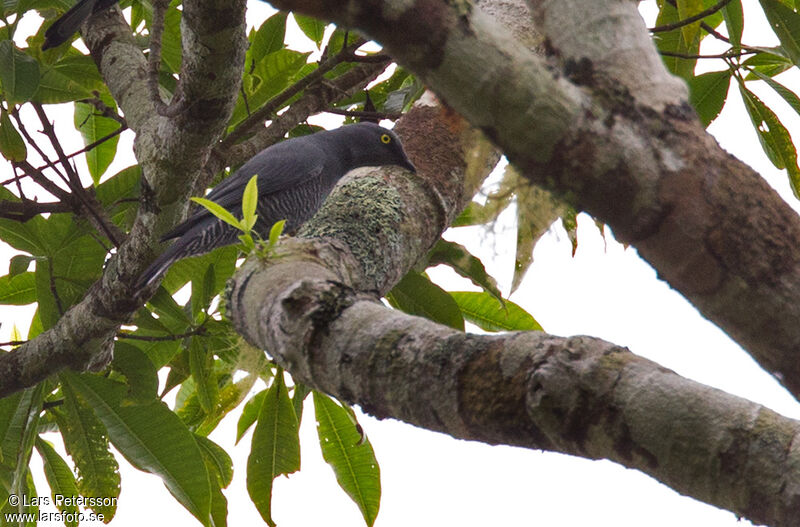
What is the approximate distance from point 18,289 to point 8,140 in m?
0.76

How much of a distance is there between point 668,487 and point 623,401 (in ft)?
0.38

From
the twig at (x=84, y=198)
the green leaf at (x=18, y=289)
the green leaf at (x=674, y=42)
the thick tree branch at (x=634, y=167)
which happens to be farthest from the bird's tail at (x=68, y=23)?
the thick tree branch at (x=634, y=167)

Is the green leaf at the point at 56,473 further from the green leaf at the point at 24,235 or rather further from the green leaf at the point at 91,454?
the green leaf at the point at 24,235

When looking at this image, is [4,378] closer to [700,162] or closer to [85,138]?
→ [85,138]

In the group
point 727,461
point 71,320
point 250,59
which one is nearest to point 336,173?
point 250,59

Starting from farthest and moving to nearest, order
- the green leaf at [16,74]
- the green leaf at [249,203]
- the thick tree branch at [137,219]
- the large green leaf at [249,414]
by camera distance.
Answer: the large green leaf at [249,414] → the green leaf at [16,74] → the thick tree branch at [137,219] → the green leaf at [249,203]

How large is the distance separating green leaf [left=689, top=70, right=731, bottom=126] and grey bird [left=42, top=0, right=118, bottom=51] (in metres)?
2.22

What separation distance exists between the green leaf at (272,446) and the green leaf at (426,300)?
20.9 inches

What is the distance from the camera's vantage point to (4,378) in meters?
2.87

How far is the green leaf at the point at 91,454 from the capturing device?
3.12 meters

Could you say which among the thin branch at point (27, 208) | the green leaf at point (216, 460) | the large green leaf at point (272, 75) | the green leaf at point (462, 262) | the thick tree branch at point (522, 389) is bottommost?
the thick tree branch at point (522, 389)

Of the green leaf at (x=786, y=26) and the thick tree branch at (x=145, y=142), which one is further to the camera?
the green leaf at (x=786, y=26)

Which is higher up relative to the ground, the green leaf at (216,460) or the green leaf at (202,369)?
the green leaf at (202,369)

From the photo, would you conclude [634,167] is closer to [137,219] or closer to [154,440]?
[137,219]
